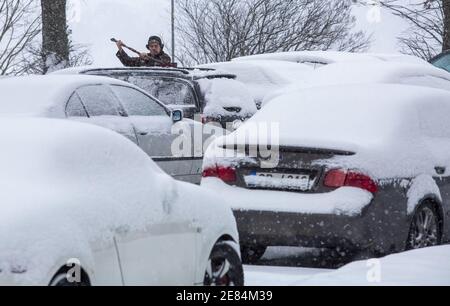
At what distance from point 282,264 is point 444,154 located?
1629mm

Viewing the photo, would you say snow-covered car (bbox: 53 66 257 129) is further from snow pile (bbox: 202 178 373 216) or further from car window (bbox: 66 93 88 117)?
snow pile (bbox: 202 178 373 216)

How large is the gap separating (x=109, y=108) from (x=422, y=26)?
69.8ft

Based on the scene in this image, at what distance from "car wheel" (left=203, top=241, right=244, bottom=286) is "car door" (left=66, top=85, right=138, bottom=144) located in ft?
13.3

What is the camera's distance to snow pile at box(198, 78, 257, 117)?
12.4 m

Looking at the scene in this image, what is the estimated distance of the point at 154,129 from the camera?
10688mm

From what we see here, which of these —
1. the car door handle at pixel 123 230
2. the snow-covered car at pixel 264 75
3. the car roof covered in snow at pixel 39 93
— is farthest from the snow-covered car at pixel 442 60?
the car door handle at pixel 123 230

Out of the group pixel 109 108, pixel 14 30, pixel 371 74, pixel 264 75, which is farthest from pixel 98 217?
pixel 14 30

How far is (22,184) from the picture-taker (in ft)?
16.1

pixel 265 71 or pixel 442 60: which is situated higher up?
pixel 442 60

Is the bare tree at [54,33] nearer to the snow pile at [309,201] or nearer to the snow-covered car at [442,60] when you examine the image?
the snow-covered car at [442,60]

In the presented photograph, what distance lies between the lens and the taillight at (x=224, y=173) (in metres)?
7.75

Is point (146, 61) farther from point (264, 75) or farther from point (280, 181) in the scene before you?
point (280, 181)

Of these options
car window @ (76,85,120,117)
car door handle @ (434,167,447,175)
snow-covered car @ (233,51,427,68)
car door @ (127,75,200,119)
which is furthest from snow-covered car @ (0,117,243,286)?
snow-covered car @ (233,51,427,68)

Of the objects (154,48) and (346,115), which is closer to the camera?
(346,115)
